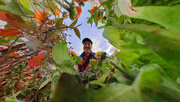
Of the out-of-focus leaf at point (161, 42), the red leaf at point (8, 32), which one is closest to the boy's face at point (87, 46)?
the red leaf at point (8, 32)

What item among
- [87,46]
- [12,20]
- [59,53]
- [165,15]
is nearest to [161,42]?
[165,15]

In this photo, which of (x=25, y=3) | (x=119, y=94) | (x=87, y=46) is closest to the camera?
(x=119, y=94)

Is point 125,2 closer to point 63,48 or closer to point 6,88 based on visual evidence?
point 63,48

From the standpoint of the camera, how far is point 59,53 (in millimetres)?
147

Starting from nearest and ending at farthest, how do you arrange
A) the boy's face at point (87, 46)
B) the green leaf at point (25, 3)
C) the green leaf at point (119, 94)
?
the green leaf at point (119, 94)
the green leaf at point (25, 3)
the boy's face at point (87, 46)

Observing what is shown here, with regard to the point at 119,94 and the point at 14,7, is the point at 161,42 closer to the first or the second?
the point at 119,94

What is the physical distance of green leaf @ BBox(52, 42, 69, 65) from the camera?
0.14 m

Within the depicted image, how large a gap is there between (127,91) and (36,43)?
209mm

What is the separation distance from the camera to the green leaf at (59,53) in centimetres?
14

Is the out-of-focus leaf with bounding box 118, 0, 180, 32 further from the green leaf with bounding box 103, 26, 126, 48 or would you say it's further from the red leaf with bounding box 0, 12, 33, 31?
the red leaf with bounding box 0, 12, 33, 31

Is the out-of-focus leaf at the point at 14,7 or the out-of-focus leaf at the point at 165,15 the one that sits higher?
the out-of-focus leaf at the point at 14,7

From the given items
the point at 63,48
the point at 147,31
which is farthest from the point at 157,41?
the point at 63,48

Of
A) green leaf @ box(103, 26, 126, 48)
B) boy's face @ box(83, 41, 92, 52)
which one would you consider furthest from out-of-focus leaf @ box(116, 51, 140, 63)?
boy's face @ box(83, 41, 92, 52)

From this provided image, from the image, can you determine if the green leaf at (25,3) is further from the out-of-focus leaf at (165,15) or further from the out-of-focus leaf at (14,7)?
the out-of-focus leaf at (165,15)
